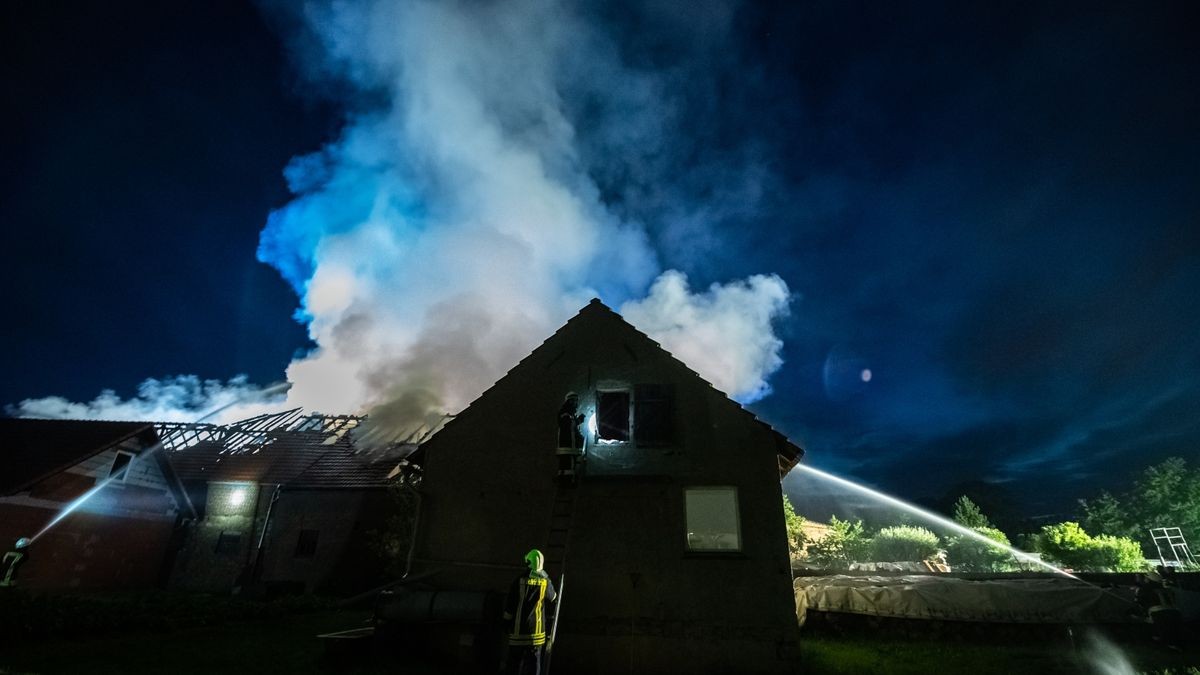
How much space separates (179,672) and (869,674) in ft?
44.1

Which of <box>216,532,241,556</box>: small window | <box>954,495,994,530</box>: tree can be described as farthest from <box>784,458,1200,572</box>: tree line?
<box>216,532,241,556</box>: small window

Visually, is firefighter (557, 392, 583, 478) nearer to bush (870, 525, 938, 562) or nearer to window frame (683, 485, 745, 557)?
window frame (683, 485, 745, 557)

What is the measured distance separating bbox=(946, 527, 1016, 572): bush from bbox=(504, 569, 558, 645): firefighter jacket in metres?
44.9

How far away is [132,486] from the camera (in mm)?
22125

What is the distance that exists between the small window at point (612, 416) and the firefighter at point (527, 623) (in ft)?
15.4

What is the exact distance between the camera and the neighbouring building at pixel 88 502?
18250 millimetres

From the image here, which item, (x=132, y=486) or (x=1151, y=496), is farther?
(x=1151, y=496)

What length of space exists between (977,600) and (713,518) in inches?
297

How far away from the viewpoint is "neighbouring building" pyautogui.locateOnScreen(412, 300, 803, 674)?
392 inches

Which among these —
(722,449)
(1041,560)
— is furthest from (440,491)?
(1041,560)

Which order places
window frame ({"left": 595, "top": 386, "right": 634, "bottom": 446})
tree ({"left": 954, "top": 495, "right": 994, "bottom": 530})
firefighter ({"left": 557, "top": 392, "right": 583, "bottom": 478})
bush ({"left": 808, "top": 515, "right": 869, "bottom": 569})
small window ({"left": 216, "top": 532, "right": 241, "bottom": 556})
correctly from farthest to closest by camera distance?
tree ({"left": 954, "top": 495, "right": 994, "bottom": 530}), bush ({"left": 808, "top": 515, "right": 869, "bottom": 569}), small window ({"left": 216, "top": 532, "right": 241, "bottom": 556}), window frame ({"left": 595, "top": 386, "right": 634, "bottom": 446}), firefighter ({"left": 557, "top": 392, "right": 583, "bottom": 478})

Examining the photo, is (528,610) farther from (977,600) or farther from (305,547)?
(305,547)

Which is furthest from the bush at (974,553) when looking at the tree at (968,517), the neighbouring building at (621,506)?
the neighbouring building at (621,506)

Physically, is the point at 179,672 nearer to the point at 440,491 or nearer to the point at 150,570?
the point at 440,491
